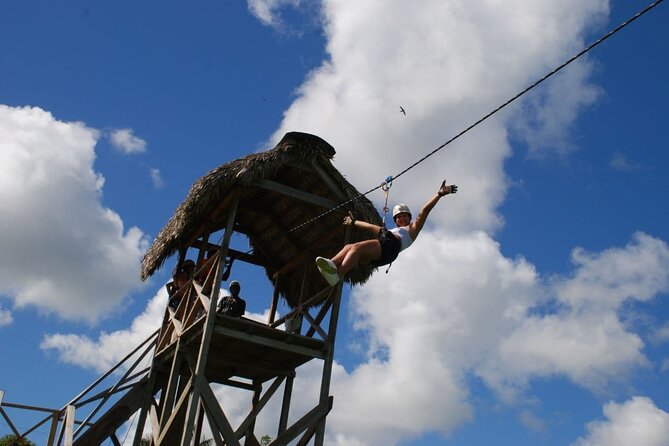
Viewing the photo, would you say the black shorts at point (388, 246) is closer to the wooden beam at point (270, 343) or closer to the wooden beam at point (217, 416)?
the wooden beam at point (270, 343)

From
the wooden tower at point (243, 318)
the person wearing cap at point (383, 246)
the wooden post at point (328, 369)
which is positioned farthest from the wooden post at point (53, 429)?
the person wearing cap at point (383, 246)

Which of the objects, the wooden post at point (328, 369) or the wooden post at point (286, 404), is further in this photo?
the wooden post at point (286, 404)

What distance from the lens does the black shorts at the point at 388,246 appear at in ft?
24.2

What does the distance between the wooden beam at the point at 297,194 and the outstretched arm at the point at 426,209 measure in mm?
2607

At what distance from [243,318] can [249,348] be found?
96 cm

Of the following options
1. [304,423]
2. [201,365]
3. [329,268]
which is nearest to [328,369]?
[304,423]

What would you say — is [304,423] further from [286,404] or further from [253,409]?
[253,409]

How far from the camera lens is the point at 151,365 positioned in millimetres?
10898

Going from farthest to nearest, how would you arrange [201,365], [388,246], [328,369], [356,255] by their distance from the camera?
[328,369] → [201,365] → [388,246] → [356,255]

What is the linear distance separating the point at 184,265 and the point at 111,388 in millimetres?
2179

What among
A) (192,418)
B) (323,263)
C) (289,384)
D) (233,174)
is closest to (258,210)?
(233,174)

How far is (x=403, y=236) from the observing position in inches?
298

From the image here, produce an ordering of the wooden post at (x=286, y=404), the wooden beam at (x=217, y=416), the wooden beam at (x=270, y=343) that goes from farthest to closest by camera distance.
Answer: the wooden post at (x=286, y=404)
the wooden beam at (x=270, y=343)
the wooden beam at (x=217, y=416)

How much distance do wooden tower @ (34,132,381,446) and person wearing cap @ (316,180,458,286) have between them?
1.63m
